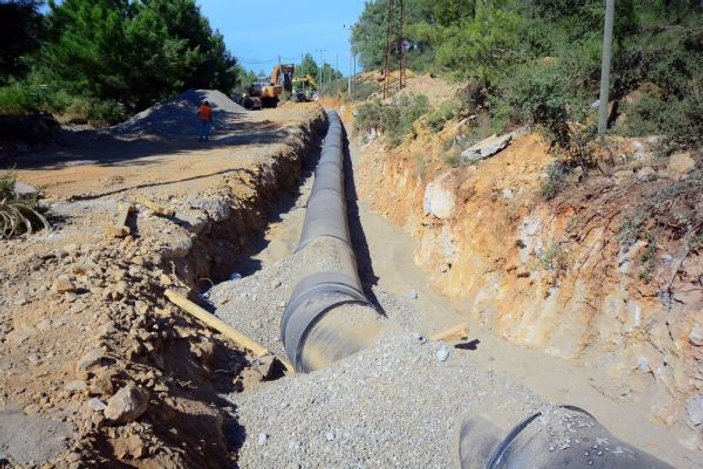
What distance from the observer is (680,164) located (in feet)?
21.5

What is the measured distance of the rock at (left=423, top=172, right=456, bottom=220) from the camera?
9133mm

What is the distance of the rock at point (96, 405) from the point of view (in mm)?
3547

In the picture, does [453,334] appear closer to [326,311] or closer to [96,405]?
[326,311]

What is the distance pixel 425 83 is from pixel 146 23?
479 inches

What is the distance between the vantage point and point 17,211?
682 centimetres

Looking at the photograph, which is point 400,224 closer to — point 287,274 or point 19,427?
point 287,274

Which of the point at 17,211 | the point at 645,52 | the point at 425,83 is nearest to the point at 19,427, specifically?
the point at 17,211

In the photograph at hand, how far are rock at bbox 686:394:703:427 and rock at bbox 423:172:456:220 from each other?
468cm

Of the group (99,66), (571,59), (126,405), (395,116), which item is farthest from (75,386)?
(99,66)

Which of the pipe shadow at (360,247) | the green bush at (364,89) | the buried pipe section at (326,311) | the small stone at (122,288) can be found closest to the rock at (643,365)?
the buried pipe section at (326,311)

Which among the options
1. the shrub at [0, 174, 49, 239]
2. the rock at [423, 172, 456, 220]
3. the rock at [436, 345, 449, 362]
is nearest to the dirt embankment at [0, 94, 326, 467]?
the shrub at [0, 174, 49, 239]

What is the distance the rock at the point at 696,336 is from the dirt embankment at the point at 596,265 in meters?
0.01

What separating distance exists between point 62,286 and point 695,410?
5.92 meters

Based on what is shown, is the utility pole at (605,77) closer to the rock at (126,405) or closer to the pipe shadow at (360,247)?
the pipe shadow at (360,247)
